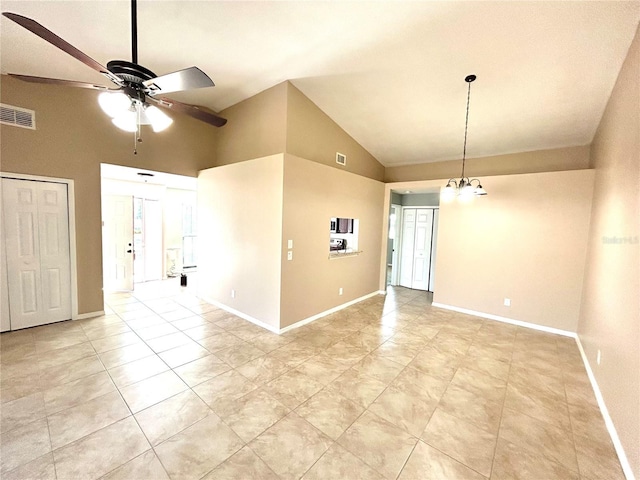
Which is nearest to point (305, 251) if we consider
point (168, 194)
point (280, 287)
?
point (280, 287)

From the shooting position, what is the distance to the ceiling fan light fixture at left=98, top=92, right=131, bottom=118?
1966 mm

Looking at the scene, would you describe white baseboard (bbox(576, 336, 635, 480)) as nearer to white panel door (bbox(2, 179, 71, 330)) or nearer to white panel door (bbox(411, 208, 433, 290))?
white panel door (bbox(411, 208, 433, 290))

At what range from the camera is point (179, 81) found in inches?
73.0

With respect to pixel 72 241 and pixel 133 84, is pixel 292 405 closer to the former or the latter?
pixel 133 84

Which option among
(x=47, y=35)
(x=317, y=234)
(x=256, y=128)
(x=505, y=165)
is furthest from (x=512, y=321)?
(x=47, y=35)

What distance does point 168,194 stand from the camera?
707cm

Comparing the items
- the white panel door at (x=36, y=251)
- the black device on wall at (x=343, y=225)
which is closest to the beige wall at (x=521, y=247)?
the black device on wall at (x=343, y=225)

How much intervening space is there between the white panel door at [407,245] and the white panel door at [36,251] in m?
7.03

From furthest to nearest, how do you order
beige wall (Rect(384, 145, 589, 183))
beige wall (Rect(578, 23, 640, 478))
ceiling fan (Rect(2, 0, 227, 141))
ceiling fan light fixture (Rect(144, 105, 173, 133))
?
1. beige wall (Rect(384, 145, 589, 183))
2. ceiling fan light fixture (Rect(144, 105, 173, 133))
3. beige wall (Rect(578, 23, 640, 478))
4. ceiling fan (Rect(2, 0, 227, 141))

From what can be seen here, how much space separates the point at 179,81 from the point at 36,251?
3933mm

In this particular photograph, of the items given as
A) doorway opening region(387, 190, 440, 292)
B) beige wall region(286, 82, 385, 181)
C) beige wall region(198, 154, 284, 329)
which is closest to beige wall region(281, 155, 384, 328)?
beige wall region(198, 154, 284, 329)

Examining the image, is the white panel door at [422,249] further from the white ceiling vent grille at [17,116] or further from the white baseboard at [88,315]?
the white ceiling vent grille at [17,116]

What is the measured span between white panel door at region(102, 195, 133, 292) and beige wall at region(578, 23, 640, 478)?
7.74 meters

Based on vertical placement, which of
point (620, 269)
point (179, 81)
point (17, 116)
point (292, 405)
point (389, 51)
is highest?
point (389, 51)
